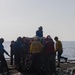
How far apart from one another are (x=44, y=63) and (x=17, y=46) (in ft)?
10.9

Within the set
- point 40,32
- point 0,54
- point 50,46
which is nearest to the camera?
point 50,46

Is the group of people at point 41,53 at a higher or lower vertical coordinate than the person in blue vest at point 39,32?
lower

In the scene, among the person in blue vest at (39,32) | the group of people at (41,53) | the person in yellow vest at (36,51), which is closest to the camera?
the group of people at (41,53)

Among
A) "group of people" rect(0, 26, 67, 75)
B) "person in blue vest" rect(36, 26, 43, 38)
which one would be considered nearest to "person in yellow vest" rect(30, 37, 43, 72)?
"group of people" rect(0, 26, 67, 75)

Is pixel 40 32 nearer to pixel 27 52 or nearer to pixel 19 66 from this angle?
pixel 27 52

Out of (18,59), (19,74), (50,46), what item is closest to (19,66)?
(18,59)

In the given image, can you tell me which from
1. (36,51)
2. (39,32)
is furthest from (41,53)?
(39,32)

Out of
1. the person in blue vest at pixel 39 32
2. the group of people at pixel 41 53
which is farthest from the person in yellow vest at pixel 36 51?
the person in blue vest at pixel 39 32

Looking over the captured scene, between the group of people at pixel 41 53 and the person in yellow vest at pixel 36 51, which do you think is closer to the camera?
the group of people at pixel 41 53

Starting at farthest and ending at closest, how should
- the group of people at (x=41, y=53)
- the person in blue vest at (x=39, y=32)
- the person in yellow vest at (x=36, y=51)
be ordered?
the person in blue vest at (x=39, y=32) < the person in yellow vest at (x=36, y=51) < the group of people at (x=41, y=53)

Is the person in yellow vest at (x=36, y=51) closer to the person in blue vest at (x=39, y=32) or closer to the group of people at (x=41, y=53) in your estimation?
the group of people at (x=41, y=53)

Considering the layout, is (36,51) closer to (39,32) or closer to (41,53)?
(41,53)

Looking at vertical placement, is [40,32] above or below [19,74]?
above

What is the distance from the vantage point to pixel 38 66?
17.8m
